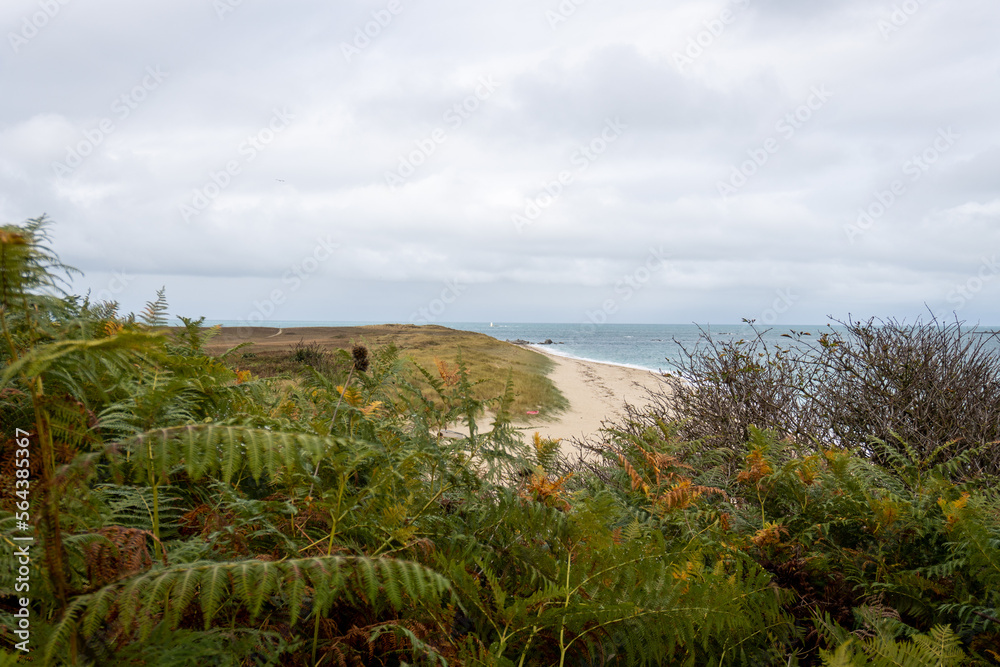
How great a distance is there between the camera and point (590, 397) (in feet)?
78.7

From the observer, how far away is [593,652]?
1.41m

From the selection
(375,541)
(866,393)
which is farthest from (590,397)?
(375,541)

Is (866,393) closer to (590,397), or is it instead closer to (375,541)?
(375,541)

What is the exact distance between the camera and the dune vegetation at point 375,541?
1.06 meters

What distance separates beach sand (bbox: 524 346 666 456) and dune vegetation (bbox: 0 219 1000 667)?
24.3 ft

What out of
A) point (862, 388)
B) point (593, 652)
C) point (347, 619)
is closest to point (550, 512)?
point (593, 652)

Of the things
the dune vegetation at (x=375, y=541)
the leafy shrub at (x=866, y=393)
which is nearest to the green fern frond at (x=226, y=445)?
the dune vegetation at (x=375, y=541)

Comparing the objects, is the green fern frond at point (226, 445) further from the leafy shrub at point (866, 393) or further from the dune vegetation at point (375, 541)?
the leafy shrub at point (866, 393)

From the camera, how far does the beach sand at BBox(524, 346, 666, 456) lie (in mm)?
15359

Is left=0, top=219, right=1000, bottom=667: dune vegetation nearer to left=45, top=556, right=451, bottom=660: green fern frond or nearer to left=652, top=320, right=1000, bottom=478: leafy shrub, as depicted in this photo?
left=45, top=556, right=451, bottom=660: green fern frond

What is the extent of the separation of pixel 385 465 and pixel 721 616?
3.27 feet

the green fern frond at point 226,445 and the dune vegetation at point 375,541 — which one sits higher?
the green fern frond at point 226,445

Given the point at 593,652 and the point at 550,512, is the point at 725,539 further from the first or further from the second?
the point at 593,652

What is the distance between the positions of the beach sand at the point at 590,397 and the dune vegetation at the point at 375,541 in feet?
24.3
